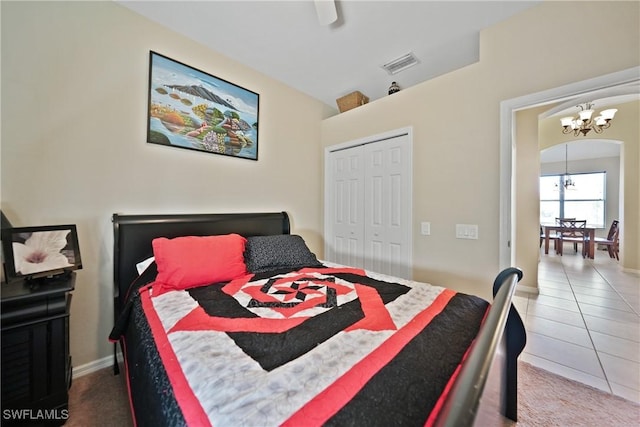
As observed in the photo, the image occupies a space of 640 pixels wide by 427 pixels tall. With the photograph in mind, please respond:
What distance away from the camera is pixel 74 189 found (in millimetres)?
1667

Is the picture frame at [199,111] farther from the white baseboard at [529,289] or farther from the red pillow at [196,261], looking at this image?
the white baseboard at [529,289]

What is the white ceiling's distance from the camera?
1851 millimetres

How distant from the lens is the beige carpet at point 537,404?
52.9 inches

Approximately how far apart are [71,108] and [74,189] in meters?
0.56

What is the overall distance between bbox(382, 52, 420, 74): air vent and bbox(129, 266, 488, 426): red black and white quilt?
227 cm

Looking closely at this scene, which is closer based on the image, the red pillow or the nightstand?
the nightstand

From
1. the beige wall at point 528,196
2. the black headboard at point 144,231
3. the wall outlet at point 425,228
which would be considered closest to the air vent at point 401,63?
the wall outlet at point 425,228

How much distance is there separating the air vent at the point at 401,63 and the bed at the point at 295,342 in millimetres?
2204

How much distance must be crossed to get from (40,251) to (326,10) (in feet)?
7.64

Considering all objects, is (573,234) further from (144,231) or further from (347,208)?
(144,231)

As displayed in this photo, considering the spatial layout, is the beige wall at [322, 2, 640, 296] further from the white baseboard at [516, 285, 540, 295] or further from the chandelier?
the chandelier

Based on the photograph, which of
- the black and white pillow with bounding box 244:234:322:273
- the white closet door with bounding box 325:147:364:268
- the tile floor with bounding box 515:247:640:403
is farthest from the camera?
the white closet door with bounding box 325:147:364:268

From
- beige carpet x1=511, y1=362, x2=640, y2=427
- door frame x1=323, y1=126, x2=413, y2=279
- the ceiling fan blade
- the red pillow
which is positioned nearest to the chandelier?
door frame x1=323, y1=126, x2=413, y2=279

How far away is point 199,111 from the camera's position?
220 centimetres
